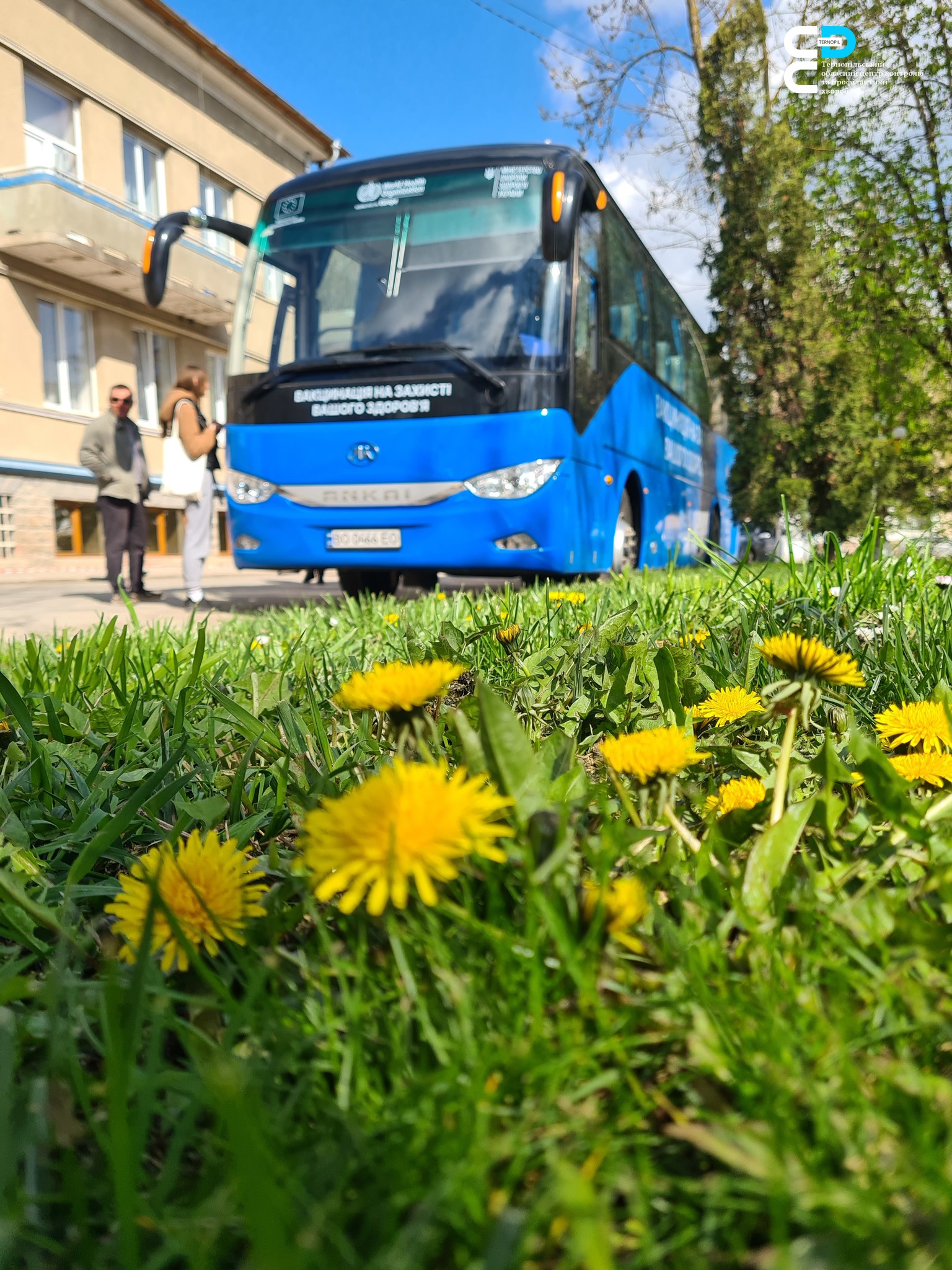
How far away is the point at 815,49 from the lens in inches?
320

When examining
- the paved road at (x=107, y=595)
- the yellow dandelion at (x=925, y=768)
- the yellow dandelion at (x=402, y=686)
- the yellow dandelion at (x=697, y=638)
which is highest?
the yellow dandelion at (x=402, y=686)

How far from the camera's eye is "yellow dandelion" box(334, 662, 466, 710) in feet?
2.73

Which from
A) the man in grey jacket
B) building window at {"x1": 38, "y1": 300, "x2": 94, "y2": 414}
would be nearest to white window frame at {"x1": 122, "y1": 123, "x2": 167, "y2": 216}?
building window at {"x1": 38, "y1": 300, "x2": 94, "y2": 414}

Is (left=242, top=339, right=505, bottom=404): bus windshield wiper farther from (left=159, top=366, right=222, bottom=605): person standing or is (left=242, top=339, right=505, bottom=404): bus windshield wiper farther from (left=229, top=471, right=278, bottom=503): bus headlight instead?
(left=159, top=366, right=222, bottom=605): person standing

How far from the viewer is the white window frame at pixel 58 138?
53.1 feet

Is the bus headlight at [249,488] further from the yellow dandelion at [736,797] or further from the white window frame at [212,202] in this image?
the white window frame at [212,202]

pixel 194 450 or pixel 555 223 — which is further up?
pixel 555 223

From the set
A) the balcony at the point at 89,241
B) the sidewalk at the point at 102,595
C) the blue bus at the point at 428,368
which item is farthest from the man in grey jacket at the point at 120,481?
the balcony at the point at 89,241

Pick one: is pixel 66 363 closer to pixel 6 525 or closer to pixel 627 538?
pixel 6 525

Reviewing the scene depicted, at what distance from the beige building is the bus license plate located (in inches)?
432

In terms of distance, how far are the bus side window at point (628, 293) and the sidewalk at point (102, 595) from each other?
11.7 feet

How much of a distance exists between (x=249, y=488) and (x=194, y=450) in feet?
6.32

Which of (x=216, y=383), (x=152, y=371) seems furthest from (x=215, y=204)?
(x=152, y=371)

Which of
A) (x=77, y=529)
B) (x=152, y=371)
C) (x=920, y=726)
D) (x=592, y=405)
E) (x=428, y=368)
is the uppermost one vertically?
(x=152, y=371)
